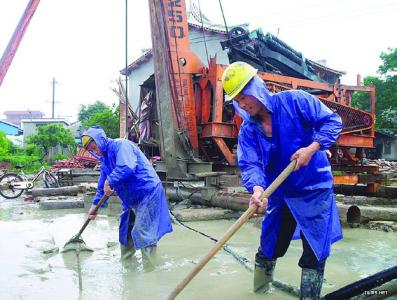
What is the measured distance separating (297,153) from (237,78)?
2.09 feet

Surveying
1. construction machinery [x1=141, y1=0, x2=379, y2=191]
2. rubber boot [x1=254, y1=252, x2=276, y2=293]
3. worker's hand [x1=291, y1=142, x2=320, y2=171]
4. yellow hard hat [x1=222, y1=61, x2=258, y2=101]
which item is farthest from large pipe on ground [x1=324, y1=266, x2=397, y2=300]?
construction machinery [x1=141, y1=0, x2=379, y2=191]

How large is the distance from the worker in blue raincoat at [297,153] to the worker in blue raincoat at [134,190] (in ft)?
5.72

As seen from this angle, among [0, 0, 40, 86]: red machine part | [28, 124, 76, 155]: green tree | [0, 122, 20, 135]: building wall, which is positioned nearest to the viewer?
[0, 0, 40, 86]: red machine part

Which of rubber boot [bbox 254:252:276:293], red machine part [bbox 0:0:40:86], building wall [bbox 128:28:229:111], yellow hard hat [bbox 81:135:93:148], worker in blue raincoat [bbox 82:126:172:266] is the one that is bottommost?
rubber boot [bbox 254:252:276:293]

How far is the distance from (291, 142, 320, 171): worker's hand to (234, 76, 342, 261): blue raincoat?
0.07 m

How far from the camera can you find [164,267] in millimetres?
4480

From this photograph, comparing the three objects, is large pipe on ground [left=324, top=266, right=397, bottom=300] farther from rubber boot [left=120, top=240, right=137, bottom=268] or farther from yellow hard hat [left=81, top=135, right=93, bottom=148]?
yellow hard hat [left=81, top=135, right=93, bottom=148]

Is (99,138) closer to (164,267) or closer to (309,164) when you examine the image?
(164,267)

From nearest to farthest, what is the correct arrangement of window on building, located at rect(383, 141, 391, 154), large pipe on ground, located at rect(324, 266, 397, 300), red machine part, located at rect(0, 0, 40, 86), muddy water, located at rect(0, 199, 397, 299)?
large pipe on ground, located at rect(324, 266, 397, 300) < red machine part, located at rect(0, 0, 40, 86) < muddy water, located at rect(0, 199, 397, 299) < window on building, located at rect(383, 141, 391, 154)

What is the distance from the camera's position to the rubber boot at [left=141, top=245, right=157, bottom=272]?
4449mm

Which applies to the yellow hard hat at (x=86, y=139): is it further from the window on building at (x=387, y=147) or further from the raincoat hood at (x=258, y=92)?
the window on building at (x=387, y=147)

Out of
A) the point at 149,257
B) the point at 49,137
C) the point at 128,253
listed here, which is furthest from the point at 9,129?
the point at 149,257

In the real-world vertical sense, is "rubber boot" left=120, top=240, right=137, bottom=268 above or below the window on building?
below

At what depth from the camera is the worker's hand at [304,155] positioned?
2.81 m
